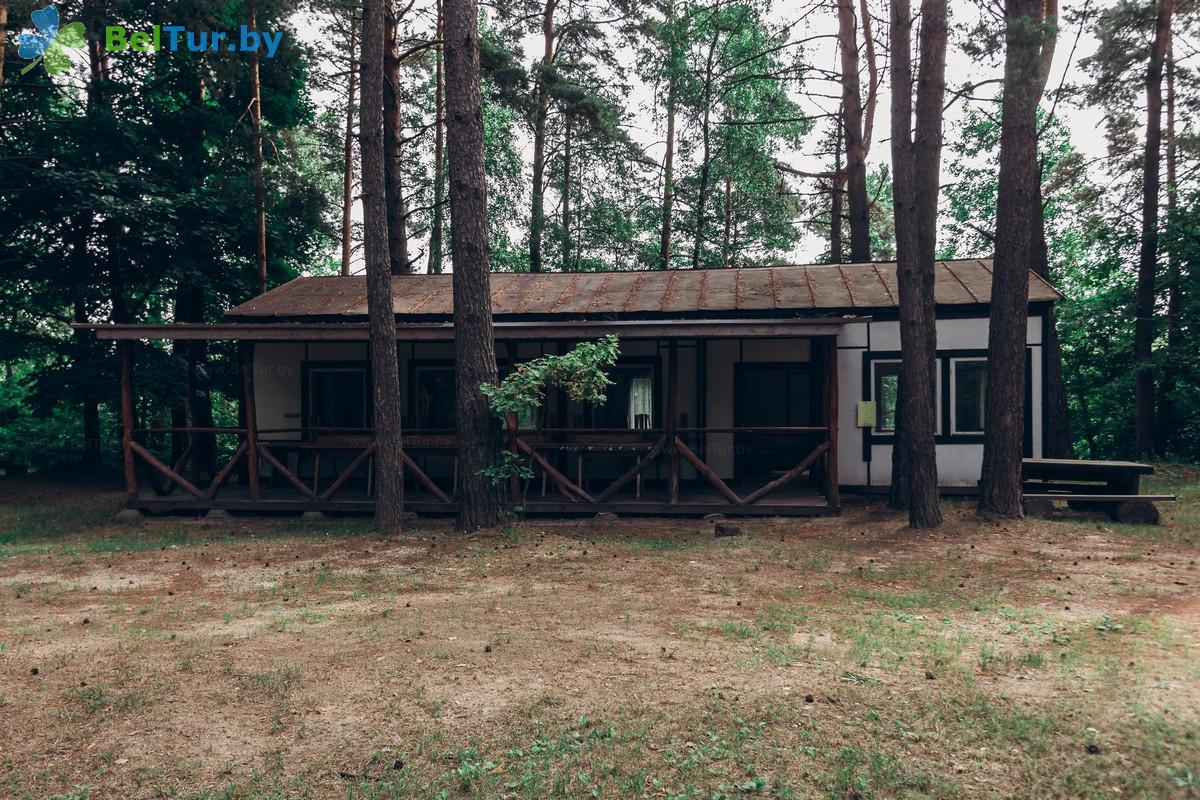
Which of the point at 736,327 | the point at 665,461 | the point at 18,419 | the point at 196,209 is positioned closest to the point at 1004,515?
the point at 736,327

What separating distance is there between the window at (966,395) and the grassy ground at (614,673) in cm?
376

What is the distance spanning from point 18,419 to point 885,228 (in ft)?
85.1

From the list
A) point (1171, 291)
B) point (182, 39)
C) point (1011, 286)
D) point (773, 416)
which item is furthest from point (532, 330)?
point (1171, 291)

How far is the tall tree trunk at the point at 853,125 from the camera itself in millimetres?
16422

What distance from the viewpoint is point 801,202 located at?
80.8 ft

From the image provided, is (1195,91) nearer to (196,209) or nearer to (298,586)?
(298,586)

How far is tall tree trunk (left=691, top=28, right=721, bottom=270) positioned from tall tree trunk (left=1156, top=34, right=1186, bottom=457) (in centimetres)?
1063

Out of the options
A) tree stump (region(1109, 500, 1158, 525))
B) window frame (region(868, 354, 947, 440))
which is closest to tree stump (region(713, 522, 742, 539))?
window frame (region(868, 354, 947, 440))

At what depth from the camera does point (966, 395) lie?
40.9 feet

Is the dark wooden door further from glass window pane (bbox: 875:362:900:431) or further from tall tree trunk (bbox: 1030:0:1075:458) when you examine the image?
tall tree trunk (bbox: 1030:0:1075:458)

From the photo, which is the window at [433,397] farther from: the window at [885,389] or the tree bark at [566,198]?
the tree bark at [566,198]

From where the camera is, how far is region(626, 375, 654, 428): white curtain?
1357cm

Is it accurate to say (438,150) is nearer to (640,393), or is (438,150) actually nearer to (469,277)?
(640,393)

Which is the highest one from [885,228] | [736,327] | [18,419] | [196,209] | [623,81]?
[623,81]
